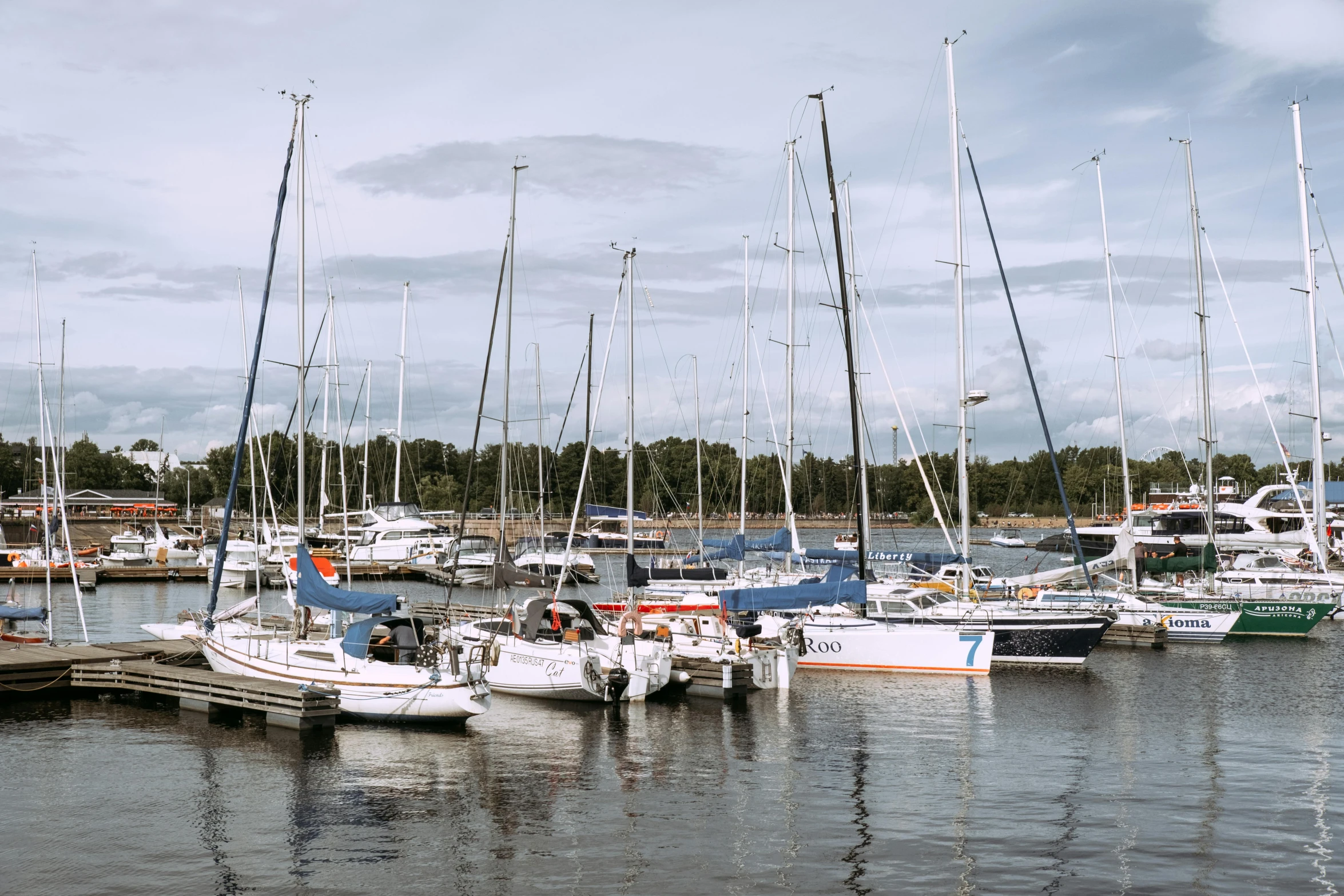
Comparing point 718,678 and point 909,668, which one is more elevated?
point 718,678

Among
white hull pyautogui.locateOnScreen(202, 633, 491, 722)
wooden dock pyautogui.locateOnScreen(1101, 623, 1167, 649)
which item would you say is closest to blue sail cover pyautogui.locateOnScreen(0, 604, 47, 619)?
white hull pyautogui.locateOnScreen(202, 633, 491, 722)

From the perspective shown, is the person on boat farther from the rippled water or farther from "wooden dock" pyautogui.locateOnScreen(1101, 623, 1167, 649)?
"wooden dock" pyautogui.locateOnScreen(1101, 623, 1167, 649)

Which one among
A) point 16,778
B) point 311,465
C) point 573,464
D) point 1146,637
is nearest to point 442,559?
point 311,465

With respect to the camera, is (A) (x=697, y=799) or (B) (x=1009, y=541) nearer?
(A) (x=697, y=799)

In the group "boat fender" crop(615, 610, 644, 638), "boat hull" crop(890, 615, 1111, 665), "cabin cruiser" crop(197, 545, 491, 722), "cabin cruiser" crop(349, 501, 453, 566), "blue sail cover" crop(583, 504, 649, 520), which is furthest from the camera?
"blue sail cover" crop(583, 504, 649, 520)

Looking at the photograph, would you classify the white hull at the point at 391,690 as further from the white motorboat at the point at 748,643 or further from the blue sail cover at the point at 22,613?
the blue sail cover at the point at 22,613

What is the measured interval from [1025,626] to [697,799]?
→ 19780mm

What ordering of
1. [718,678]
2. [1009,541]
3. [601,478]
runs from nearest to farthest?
[718,678] → [1009,541] → [601,478]

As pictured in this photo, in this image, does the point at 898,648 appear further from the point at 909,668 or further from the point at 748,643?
the point at 748,643

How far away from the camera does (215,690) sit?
2672 cm

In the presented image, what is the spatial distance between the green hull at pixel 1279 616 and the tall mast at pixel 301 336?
121 feet

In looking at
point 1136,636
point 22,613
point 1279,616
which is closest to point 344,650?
point 22,613

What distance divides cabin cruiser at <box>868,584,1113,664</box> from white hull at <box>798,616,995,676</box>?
1.01m

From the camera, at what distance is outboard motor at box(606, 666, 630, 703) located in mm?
29031
